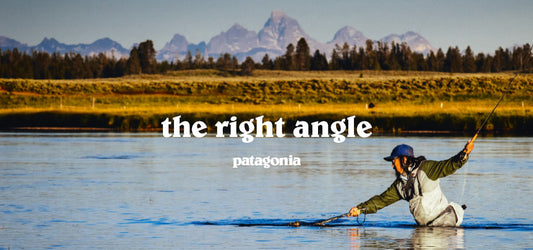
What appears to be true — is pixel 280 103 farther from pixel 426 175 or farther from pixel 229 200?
pixel 426 175

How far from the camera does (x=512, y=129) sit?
53719 millimetres

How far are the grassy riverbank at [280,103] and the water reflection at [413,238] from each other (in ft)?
133

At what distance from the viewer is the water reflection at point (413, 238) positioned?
13.2 meters

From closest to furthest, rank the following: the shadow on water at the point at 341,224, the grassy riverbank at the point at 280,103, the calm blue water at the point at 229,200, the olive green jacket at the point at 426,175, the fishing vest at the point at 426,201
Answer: the olive green jacket at the point at 426,175
the fishing vest at the point at 426,201
the calm blue water at the point at 229,200
the shadow on water at the point at 341,224
the grassy riverbank at the point at 280,103

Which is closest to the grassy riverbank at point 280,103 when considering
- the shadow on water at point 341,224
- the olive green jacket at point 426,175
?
the shadow on water at point 341,224

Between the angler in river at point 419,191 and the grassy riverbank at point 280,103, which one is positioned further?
the grassy riverbank at point 280,103

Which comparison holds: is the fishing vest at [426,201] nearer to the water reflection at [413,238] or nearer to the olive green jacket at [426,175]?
the olive green jacket at [426,175]

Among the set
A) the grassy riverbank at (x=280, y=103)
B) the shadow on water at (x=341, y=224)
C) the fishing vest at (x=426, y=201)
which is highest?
the grassy riverbank at (x=280, y=103)

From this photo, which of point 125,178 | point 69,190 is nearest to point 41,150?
point 125,178

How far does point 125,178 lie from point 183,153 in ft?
36.4

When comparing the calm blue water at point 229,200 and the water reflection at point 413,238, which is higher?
the calm blue water at point 229,200

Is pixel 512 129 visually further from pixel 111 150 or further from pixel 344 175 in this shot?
pixel 344 175

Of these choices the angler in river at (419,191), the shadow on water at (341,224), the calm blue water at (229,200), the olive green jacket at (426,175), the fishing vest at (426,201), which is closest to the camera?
the olive green jacket at (426,175)

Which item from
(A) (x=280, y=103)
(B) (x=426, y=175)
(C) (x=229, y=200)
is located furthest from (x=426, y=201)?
(A) (x=280, y=103)
